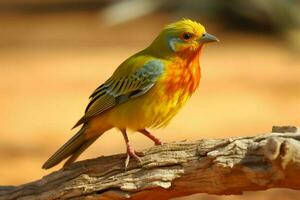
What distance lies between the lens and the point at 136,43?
2003 centimetres

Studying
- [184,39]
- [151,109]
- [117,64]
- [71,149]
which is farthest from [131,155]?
[117,64]

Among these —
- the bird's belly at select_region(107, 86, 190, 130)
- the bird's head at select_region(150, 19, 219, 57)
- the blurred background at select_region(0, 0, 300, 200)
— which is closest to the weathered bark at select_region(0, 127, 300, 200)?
the bird's belly at select_region(107, 86, 190, 130)

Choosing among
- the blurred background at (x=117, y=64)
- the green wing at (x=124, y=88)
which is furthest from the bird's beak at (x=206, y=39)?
the blurred background at (x=117, y=64)

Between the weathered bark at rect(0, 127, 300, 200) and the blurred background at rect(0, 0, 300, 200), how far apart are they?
11.0 feet

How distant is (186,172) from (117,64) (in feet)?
37.5

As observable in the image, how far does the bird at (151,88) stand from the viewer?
7.47m

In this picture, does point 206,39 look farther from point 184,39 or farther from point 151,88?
point 151,88

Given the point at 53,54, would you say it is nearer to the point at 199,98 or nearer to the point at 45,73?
the point at 45,73

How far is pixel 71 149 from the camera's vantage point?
25.7 ft

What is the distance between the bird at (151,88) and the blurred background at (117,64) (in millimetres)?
2883

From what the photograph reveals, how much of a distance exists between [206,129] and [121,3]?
8.44m

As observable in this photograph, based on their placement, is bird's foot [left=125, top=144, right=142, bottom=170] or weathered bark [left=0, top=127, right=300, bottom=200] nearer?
weathered bark [left=0, top=127, right=300, bottom=200]

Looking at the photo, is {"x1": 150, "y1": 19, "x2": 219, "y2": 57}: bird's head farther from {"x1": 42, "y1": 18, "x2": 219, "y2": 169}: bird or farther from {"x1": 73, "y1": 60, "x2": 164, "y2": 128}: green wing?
{"x1": 73, "y1": 60, "x2": 164, "y2": 128}: green wing

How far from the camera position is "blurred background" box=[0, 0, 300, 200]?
534 inches
